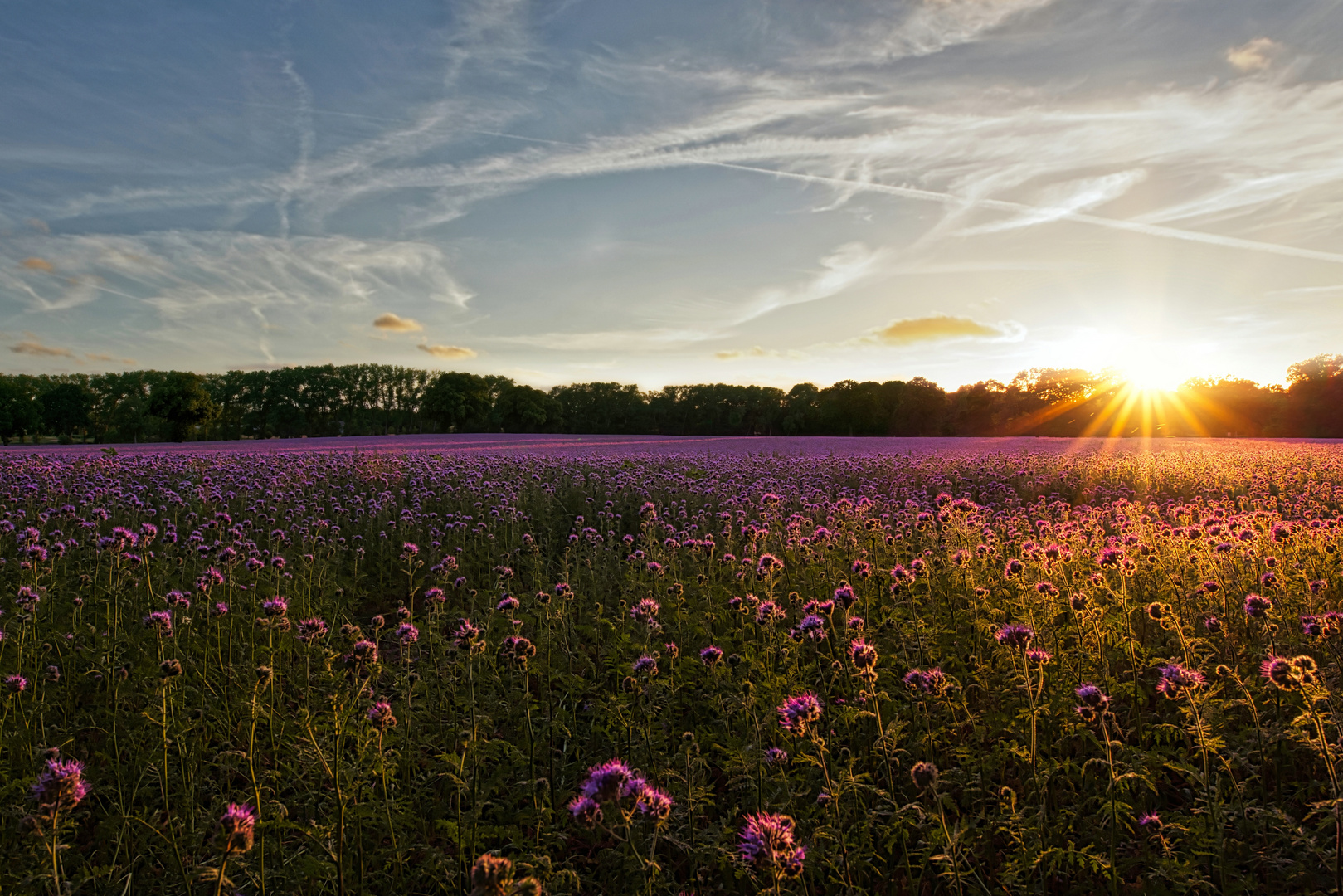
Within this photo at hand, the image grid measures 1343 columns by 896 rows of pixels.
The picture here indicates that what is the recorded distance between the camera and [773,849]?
1.70m

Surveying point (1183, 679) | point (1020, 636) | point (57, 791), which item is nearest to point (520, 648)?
point (57, 791)

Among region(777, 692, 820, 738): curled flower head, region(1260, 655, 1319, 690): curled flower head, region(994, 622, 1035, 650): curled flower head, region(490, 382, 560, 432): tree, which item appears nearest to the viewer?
region(777, 692, 820, 738): curled flower head

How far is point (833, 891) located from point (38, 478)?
13266 millimetres

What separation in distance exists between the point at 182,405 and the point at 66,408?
28.5 m

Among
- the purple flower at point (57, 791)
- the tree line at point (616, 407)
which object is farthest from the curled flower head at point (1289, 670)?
the tree line at point (616, 407)

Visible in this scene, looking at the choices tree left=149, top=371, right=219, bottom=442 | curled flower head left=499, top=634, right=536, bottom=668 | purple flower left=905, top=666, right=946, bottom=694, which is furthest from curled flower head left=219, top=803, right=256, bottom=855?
tree left=149, top=371, right=219, bottom=442

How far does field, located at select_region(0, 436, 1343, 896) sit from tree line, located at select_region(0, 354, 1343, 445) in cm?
5081

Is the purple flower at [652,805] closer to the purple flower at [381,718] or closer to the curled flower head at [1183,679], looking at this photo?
the purple flower at [381,718]

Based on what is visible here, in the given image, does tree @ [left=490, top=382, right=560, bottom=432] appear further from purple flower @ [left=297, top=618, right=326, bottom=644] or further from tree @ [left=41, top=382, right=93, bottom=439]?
purple flower @ [left=297, top=618, right=326, bottom=644]

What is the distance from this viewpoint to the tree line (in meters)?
52.4

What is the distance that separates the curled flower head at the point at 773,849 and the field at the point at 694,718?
1 centimetres

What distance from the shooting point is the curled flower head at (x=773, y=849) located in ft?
5.52

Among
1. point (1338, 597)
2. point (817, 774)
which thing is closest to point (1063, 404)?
point (1338, 597)

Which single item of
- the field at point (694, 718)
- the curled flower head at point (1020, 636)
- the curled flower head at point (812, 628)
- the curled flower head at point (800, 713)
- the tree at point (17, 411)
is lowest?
the field at point (694, 718)
